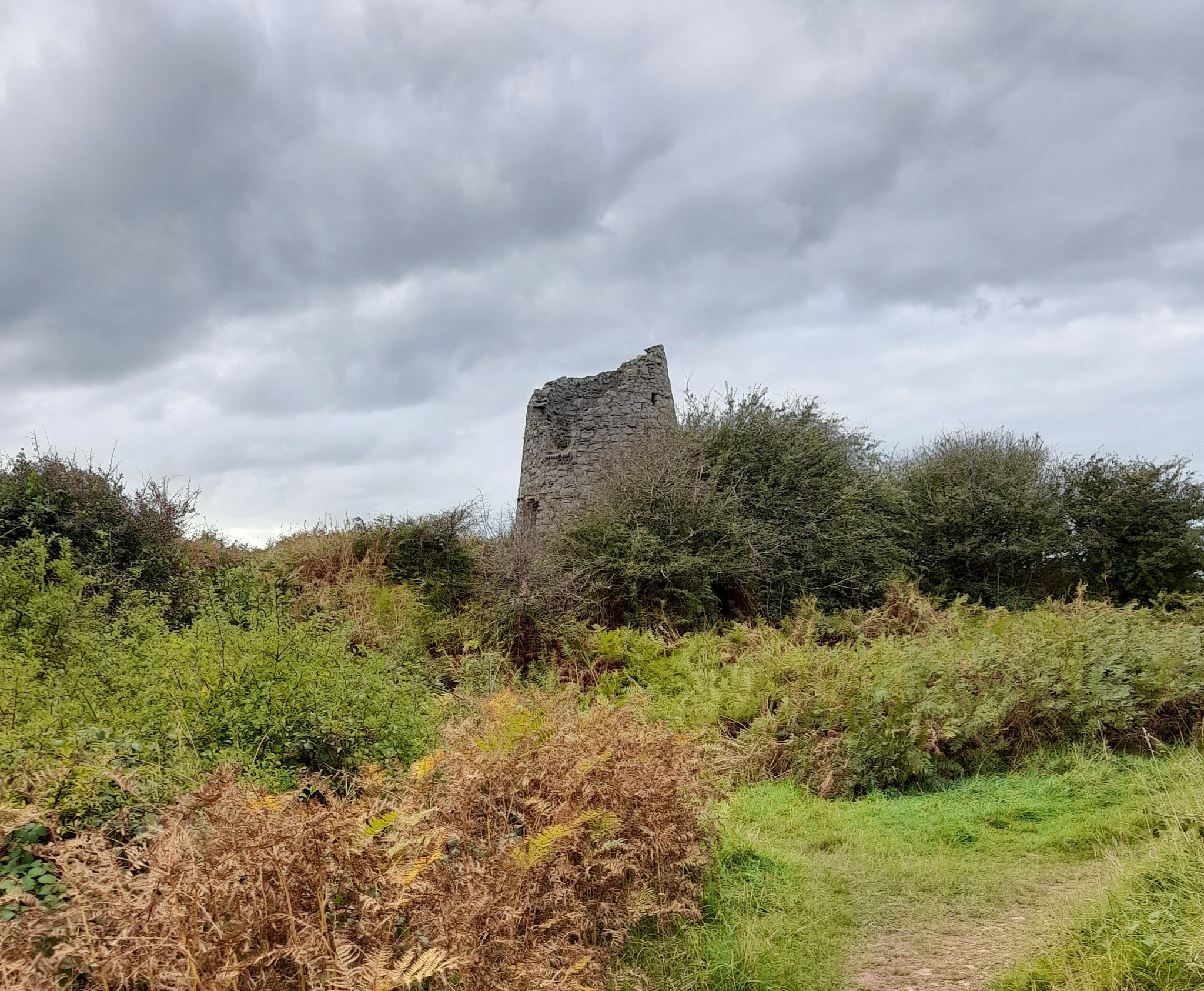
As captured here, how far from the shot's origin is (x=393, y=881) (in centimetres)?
Result: 276

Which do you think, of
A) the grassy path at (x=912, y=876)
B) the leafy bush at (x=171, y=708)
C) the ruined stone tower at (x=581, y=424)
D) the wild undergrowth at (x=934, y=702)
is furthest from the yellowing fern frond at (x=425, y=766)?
the ruined stone tower at (x=581, y=424)

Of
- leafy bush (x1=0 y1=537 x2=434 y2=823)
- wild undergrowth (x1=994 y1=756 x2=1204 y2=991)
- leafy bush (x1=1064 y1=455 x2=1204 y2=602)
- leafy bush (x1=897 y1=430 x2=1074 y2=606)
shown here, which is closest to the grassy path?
wild undergrowth (x1=994 y1=756 x2=1204 y2=991)

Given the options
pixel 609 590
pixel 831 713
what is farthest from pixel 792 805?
pixel 609 590

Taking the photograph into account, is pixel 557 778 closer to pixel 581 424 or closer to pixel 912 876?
pixel 912 876

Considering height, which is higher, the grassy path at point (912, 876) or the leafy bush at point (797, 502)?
the leafy bush at point (797, 502)

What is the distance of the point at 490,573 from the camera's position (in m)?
12.9

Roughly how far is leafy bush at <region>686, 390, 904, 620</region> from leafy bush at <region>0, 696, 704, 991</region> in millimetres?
10615

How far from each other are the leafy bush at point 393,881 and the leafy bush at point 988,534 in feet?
54.3

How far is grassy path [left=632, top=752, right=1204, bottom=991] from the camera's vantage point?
12.7ft

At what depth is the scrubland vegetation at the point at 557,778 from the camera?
A: 8.76 feet

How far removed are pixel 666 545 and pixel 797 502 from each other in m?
3.47

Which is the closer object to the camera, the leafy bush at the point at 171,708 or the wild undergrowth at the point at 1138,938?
the leafy bush at the point at 171,708

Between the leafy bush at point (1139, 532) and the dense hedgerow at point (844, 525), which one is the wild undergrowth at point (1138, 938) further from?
the leafy bush at point (1139, 532)

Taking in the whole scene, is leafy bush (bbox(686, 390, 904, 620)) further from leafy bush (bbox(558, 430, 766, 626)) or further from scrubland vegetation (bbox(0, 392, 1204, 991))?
scrubland vegetation (bbox(0, 392, 1204, 991))
